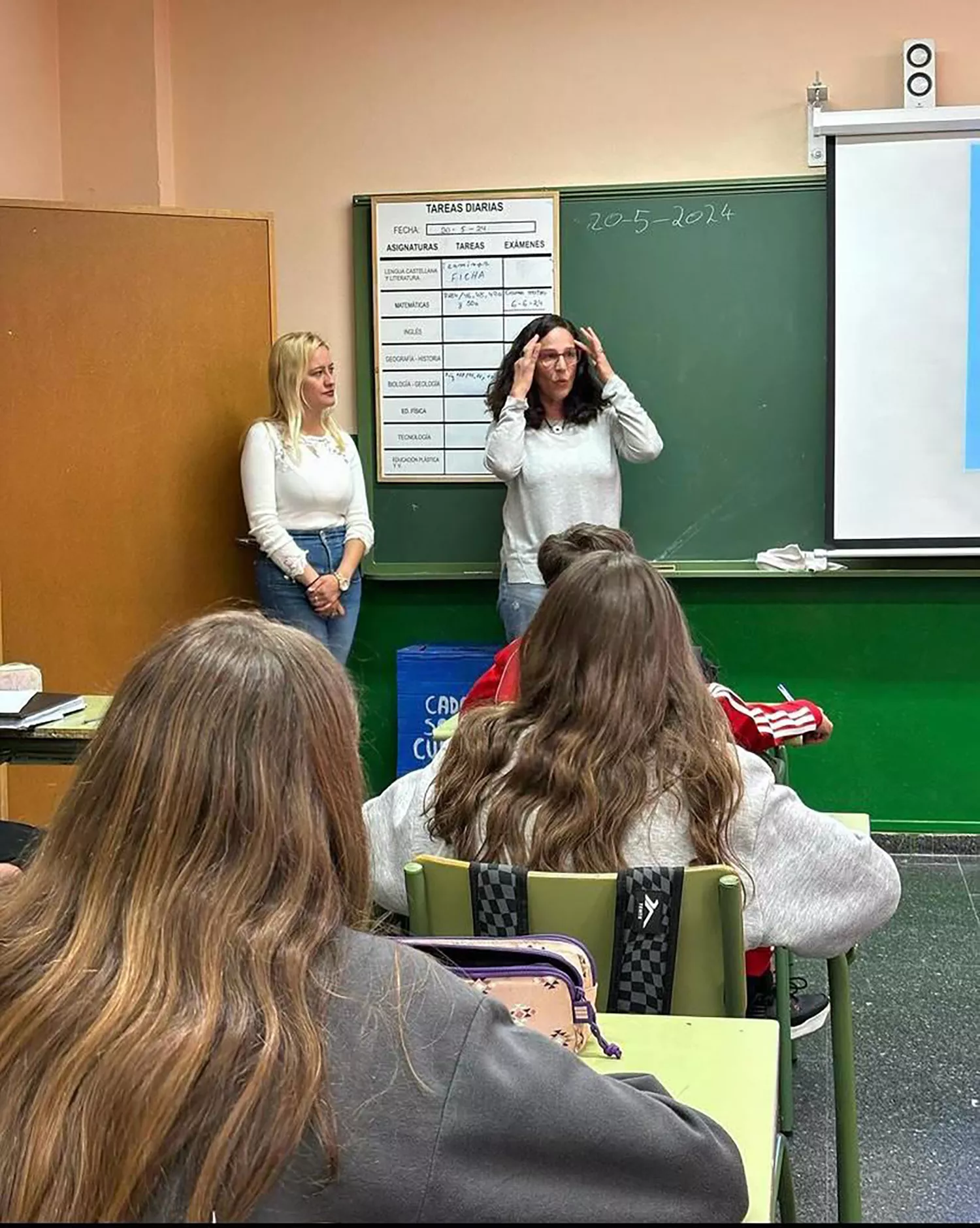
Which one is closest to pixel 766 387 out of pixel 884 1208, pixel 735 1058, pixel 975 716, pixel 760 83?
pixel 760 83

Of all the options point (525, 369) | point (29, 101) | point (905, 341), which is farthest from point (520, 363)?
point (29, 101)

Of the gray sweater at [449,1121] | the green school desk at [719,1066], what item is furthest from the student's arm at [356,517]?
the gray sweater at [449,1121]

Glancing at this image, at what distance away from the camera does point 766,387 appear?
4.18 m

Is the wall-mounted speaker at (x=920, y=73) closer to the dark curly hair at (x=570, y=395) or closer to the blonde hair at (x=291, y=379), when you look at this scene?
the dark curly hair at (x=570, y=395)

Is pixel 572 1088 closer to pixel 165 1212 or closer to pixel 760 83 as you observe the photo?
pixel 165 1212

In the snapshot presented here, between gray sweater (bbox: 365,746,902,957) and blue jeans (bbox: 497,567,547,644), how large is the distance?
7.68ft

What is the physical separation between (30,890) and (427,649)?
3.43 meters

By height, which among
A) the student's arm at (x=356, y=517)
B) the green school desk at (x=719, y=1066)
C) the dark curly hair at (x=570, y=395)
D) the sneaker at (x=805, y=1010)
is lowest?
the sneaker at (x=805, y=1010)

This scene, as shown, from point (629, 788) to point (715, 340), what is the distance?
2.76 m

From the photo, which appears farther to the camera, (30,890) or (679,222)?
(679,222)

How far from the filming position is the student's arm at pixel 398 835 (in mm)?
1811

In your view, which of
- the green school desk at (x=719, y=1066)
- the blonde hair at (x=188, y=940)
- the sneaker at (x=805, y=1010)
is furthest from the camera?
the sneaker at (x=805, y=1010)

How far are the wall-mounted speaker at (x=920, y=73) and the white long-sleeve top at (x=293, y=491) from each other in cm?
197

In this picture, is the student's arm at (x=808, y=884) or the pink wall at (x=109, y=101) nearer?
the student's arm at (x=808, y=884)
